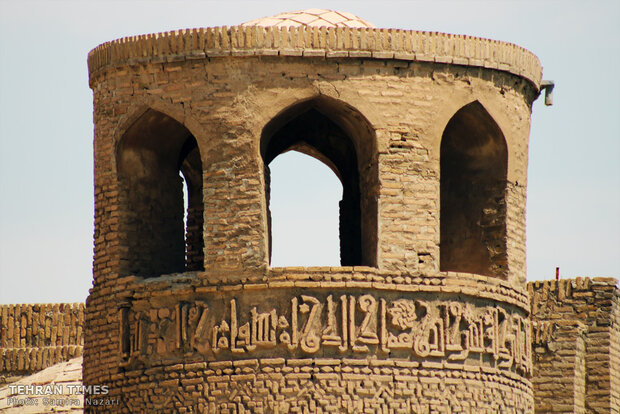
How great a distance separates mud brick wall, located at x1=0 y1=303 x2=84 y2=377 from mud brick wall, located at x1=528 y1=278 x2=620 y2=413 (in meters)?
5.17

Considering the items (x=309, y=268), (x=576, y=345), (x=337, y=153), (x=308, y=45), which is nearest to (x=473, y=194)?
(x=337, y=153)

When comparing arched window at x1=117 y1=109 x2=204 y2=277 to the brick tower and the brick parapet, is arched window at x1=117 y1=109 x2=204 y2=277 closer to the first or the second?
the brick tower

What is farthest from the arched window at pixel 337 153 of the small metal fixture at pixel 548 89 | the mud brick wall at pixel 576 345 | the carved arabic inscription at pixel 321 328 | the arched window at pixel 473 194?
the mud brick wall at pixel 576 345

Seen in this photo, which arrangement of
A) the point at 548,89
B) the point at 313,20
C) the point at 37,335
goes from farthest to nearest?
the point at 37,335 → the point at 548,89 → the point at 313,20

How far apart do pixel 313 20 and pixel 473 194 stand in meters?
2.27

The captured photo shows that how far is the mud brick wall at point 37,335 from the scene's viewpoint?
22703 millimetres

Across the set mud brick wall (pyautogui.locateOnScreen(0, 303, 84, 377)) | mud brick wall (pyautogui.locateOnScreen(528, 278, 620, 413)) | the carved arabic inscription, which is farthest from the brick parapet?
mud brick wall (pyautogui.locateOnScreen(0, 303, 84, 377))

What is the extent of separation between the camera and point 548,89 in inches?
784

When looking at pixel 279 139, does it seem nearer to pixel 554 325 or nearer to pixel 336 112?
pixel 336 112

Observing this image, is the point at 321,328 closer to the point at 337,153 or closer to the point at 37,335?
the point at 337,153

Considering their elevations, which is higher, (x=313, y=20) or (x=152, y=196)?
(x=313, y=20)

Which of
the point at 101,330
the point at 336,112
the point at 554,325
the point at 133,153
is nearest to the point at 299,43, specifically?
the point at 336,112

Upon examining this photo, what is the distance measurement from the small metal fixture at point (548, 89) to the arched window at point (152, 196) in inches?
136

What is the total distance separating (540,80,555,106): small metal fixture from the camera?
65.1 ft
